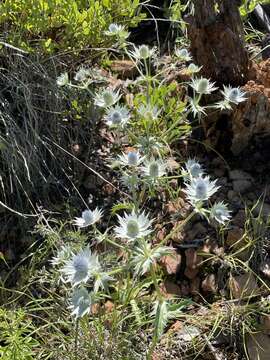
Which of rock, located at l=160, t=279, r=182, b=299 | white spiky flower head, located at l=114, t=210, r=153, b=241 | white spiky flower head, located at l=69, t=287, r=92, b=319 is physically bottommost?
rock, located at l=160, t=279, r=182, b=299

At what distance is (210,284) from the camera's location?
2.18m

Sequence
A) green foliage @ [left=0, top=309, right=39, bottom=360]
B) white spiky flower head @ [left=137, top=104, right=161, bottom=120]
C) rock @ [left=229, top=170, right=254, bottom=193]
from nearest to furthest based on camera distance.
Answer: green foliage @ [left=0, top=309, right=39, bottom=360] → white spiky flower head @ [left=137, top=104, right=161, bottom=120] → rock @ [left=229, top=170, right=254, bottom=193]

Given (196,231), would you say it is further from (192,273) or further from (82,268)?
(82,268)

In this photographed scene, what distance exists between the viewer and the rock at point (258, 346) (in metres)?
2.04

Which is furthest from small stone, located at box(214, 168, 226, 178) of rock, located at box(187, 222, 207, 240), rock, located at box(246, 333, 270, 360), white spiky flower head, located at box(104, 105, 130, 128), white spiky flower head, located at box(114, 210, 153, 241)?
white spiky flower head, located at box(114, 210, 153, 241)

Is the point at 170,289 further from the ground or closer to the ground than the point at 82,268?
closer to the ground

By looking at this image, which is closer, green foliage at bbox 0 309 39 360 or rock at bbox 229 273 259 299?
green foliage at bbox 0 309 39 360

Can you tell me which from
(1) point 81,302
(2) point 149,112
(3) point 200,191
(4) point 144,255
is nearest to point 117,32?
(2) point 149,112

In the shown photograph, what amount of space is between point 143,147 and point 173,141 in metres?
0.37

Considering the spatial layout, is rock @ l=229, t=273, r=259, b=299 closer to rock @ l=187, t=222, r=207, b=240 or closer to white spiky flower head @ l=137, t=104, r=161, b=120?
rock @ l=187, t=222, r=207, b=240

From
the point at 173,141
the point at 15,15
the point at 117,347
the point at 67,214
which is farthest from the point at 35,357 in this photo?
the point at 15,15

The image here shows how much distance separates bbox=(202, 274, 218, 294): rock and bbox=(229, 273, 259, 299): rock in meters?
0.06

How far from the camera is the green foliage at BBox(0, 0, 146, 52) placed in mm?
2422

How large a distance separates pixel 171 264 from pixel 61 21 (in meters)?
1.02
